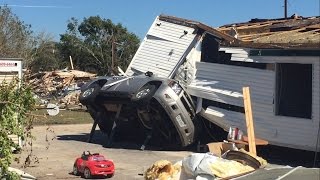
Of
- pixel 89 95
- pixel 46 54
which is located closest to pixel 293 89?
pixel 89 95

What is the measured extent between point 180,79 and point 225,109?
2.39 m

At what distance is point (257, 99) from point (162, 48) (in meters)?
5.24

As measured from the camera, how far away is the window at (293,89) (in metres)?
14.9

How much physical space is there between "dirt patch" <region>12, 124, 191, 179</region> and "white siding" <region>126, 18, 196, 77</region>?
2.90 metres

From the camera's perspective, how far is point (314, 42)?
1402 centimetres

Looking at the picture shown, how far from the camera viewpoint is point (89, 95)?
721 inches

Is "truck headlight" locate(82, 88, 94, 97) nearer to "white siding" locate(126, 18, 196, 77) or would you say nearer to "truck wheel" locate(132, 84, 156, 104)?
"truck wheel" locate(132, 84, 156, 104)

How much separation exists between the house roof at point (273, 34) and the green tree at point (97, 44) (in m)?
32.3

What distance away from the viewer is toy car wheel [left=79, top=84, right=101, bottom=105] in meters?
18.2

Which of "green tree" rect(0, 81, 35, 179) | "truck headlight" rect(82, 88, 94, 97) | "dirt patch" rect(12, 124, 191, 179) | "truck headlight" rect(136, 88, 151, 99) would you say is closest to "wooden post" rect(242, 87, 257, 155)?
"dirt patch" rect(12, 124, 191, 179)

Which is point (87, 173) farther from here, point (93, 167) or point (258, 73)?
point (258, 73)

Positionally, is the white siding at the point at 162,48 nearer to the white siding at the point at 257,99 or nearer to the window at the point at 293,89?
the white siding at the point at 257,99

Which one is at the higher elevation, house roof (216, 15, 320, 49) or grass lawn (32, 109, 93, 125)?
house roof (216, 15, 320, 49)

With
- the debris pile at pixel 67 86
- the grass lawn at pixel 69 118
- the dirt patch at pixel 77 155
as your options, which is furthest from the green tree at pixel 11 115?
the debris pile at pixel 67 86
